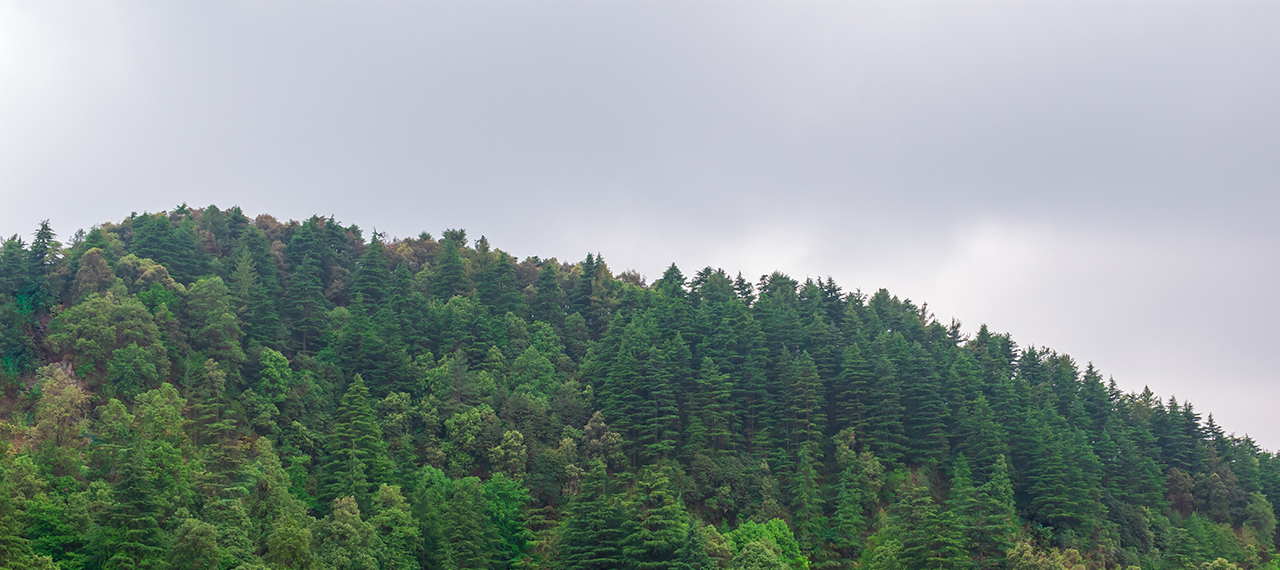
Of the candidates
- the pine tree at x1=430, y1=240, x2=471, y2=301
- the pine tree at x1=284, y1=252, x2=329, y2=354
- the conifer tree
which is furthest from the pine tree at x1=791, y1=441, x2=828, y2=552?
the pine tree at x1=284, y1=252, x2=329, y2=354

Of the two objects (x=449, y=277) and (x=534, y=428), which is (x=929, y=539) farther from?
(x=449, y=277)

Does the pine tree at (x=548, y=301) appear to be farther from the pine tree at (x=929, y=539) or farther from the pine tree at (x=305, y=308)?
the pine tree at (x=929, y=539)

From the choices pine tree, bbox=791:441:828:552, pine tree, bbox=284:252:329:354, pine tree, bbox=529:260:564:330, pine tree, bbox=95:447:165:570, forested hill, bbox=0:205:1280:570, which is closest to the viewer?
pine tree, bbox=95:447:165:570

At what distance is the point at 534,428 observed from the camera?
223ft

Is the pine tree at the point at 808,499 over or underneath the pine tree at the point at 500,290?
underneath

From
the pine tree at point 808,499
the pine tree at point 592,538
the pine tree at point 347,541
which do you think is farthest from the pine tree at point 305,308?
the pine tree at point 808,499

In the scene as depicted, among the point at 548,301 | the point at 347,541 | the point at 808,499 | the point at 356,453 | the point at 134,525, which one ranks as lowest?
the point at 134,525

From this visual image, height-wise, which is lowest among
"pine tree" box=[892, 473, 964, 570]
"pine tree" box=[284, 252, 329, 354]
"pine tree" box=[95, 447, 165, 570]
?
"pine tree" box=[95, 447, 165, 570]

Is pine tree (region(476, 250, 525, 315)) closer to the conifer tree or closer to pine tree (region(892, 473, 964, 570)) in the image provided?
the conifer tree

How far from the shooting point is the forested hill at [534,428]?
169ft

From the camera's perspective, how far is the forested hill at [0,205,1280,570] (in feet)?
169

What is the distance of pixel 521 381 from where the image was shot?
72875 mm

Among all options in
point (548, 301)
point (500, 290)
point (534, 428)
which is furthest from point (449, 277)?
point (534, 428)

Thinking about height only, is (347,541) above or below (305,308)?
below
